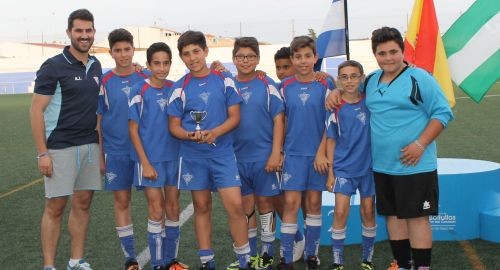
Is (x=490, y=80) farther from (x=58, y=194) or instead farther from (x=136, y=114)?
(x=58, y=194)

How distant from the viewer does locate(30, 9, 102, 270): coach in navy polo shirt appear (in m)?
4.21

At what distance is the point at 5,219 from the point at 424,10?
494 centimetres

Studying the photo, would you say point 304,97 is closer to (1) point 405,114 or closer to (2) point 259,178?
(2) point 259,178

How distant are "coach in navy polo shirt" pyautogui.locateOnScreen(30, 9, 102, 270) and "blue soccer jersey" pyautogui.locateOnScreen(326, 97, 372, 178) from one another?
5.96 feet

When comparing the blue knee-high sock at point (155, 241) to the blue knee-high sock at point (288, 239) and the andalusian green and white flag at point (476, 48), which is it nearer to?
the blue knee-high sock at point (288, 239)

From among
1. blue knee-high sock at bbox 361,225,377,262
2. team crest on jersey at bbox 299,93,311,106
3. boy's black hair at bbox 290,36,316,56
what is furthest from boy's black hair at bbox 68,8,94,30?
blue knee-high sock at bbox 361,225,377,262

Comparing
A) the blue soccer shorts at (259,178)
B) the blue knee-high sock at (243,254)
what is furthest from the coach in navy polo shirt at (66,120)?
the blue knee-high sock at (243,254)

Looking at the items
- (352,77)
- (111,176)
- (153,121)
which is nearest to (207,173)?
(153,121)

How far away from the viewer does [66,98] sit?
4.28 meters

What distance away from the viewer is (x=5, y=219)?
256 inches

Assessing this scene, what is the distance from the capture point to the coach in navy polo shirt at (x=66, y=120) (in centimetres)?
421

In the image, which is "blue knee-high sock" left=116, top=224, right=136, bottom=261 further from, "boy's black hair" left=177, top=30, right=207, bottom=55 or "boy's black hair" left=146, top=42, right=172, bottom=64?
"boy's black hair" left=177, top=30, right=207, bottom=55

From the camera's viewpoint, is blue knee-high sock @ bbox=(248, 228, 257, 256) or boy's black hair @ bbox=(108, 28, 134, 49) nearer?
boy's black hair @ bbox=(108, 28, 134, 49)

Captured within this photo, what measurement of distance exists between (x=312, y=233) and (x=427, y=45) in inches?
82.5
